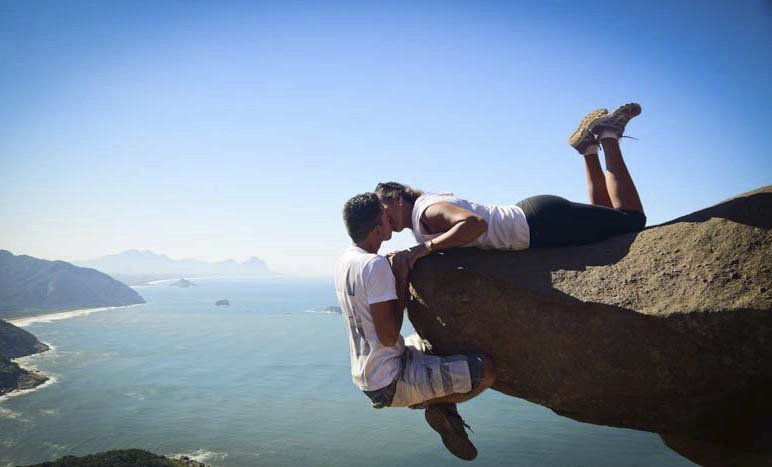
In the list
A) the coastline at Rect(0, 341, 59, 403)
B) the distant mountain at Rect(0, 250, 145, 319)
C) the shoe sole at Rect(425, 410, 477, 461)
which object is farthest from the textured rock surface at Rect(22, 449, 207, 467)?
the distant mountain at Rect(0, 250, 145, 319)

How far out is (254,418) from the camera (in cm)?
5512

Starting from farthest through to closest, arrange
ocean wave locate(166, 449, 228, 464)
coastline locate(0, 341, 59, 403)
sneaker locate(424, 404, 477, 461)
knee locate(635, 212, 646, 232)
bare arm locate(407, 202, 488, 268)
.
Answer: coastline locate(0, 341, 59, 403) → ocean wave locate(166, 449, 228, 464) → knee locate(635, 212, 646, 232) → sneaker locate(424, 404, 477, 461) → bare arm locate(407, 202, 488, 268)

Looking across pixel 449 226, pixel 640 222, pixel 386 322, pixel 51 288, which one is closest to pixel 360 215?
pixel 449 226

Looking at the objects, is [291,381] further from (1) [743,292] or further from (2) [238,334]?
(1) [743,292]

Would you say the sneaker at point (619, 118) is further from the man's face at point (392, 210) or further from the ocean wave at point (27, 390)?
the ocean wave at point (27, 390)

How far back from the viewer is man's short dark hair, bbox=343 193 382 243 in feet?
12.2

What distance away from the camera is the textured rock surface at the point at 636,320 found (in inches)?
129

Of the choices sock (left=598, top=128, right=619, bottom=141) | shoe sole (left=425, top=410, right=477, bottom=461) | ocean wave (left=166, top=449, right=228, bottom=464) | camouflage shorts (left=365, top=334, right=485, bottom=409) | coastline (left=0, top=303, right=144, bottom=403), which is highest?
sock (left=598, top=128, right=619, bottom=141)

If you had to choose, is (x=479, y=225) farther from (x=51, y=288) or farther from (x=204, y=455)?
(x=51, y=288)

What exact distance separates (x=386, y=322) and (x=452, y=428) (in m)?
1.29

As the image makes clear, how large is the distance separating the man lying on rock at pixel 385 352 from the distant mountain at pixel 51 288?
154 m

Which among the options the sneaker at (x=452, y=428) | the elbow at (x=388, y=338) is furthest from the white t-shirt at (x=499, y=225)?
the sneaker at (x=452, y=428)

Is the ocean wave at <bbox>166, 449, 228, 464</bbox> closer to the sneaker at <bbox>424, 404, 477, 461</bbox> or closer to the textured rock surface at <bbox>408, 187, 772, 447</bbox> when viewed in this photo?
the sneaker at <bbox>424, 404, 477, 461</bbox>

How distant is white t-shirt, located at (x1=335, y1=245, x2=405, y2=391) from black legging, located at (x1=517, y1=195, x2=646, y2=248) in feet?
4.89
